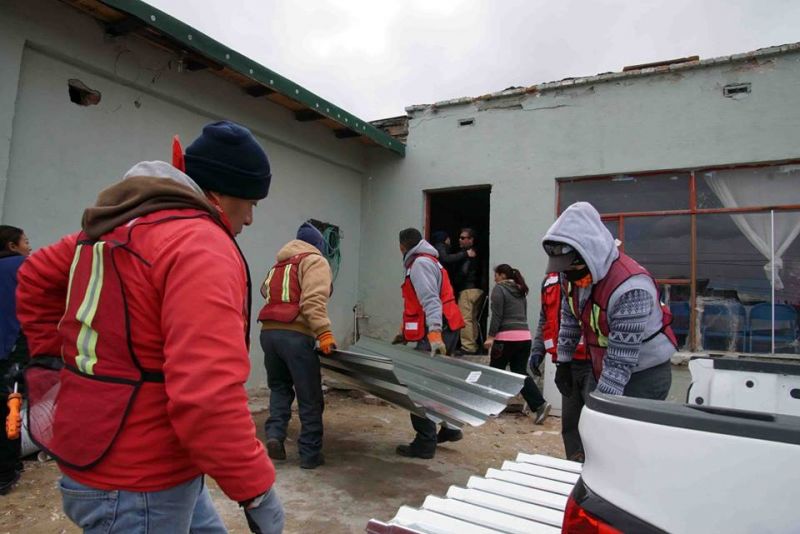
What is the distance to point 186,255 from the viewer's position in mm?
1243

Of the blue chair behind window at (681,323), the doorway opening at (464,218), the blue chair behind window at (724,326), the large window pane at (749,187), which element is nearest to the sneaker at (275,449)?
the doorway opening at (464,218)

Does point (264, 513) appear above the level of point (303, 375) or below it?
above

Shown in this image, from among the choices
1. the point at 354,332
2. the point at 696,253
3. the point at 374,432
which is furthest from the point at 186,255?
the point at 354,332

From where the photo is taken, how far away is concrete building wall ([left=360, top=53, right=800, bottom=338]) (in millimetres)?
6488

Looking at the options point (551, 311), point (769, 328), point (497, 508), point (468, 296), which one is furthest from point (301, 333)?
point (769, 328)

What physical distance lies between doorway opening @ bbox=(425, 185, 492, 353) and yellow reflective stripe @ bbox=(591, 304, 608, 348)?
5668 mm

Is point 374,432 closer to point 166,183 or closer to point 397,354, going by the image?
point 397,354

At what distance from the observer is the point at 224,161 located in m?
1.54

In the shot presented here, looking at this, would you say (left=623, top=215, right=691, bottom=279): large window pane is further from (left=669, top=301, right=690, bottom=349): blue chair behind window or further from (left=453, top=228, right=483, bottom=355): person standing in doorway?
(left=453, top=228, right=483, bottom=355): person standing in doorway

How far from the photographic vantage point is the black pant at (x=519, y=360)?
20.4 feet

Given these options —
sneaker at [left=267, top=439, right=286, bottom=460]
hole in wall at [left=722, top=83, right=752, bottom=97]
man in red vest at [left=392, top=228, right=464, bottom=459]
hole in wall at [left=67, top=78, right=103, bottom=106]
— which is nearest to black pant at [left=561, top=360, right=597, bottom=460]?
man in red vest at [left=392, top=228, right=464, bottom=459]

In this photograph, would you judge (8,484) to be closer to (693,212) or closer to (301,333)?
(301,333)

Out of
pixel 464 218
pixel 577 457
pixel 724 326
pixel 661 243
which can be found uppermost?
pixel 464 218

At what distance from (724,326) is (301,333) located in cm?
522
